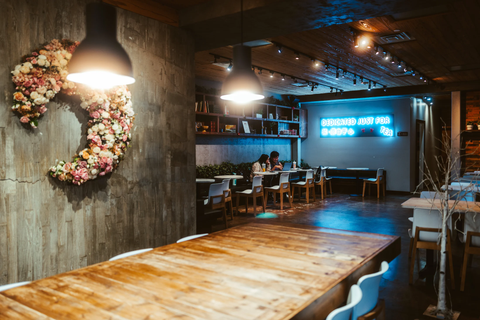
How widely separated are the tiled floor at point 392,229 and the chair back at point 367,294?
1512 mm

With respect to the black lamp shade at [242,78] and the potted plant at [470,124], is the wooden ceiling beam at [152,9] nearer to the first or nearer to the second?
the black lamp shade at [242,78]

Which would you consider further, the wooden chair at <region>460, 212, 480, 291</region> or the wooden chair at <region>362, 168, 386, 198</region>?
the wooden chair at <region>362, 168, 386, 198</region>

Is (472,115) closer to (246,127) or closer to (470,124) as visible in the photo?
(470,124)

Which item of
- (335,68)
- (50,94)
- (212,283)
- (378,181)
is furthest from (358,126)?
(212,283)

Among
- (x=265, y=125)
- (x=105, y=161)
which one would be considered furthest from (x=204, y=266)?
(x=265, y=125)

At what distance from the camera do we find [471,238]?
13.2 feet

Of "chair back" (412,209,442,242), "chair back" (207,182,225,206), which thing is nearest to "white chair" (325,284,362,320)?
"chair back" (412,209,442,242)

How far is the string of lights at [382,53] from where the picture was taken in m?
6.08

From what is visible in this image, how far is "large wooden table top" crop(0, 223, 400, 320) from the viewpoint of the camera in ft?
5.19

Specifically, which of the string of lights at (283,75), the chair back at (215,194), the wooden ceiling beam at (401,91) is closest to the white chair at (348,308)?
the chair back at (215,194)

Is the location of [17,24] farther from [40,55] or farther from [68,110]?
[68,110]

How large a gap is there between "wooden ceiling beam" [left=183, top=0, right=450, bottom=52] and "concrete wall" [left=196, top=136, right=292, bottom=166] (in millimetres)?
4767

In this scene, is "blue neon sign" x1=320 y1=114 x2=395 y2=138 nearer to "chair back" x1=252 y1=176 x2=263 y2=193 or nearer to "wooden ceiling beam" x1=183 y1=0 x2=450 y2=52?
"chair back" x1=252 y1=176 x2=263 y2=193

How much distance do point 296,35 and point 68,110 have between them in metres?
3.93
